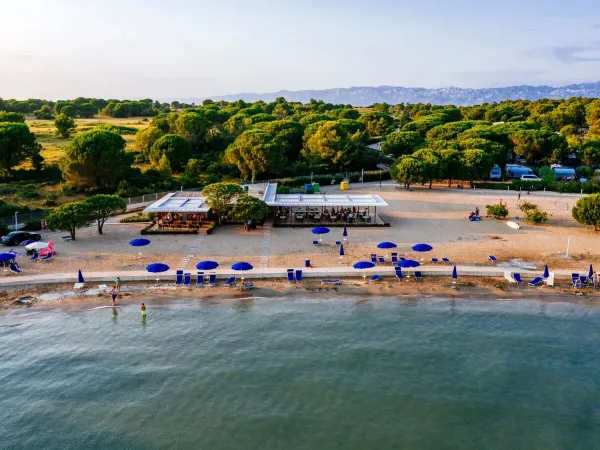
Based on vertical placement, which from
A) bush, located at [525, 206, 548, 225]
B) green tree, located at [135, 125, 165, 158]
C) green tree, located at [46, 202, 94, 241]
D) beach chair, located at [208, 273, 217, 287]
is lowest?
beach chair, located at [208, 273, 217, 287]

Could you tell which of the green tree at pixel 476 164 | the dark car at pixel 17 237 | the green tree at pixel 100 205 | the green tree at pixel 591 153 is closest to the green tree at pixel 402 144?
the green tree at pixel 476 164

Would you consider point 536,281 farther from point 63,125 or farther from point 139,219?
point 63,125

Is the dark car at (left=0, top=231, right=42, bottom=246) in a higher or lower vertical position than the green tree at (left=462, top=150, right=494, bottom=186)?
lower

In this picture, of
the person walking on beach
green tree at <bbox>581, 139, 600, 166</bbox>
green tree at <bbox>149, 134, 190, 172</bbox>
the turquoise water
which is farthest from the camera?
green tree at <bbox>581, 139, 600, 166</bbox>

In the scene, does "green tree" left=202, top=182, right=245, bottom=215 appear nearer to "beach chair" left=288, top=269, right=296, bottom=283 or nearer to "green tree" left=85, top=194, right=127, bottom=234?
"green tree" left=85, top=194, right=127, bottom=234

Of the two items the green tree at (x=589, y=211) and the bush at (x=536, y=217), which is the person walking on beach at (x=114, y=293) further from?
the green tree at (x=589, y=211)

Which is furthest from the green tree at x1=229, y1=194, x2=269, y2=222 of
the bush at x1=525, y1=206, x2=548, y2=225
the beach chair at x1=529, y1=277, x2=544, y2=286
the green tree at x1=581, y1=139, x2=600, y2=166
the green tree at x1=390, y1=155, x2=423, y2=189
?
the green tree at x1=581, y1=139, x2=600, y2=166

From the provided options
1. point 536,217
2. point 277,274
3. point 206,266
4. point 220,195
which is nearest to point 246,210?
point 220,195
